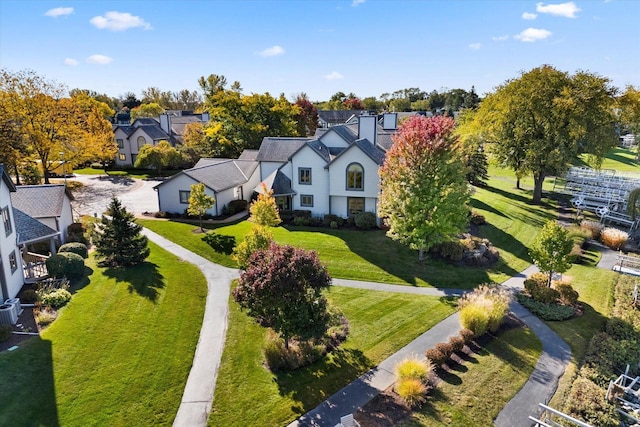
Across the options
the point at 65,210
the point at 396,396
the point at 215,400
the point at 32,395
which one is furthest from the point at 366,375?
the point at 65,210

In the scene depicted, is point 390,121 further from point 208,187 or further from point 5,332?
point 5,332

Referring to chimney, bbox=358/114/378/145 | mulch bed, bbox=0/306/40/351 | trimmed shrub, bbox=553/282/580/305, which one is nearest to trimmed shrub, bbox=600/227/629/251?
trimmed shrub, bbox=553/282/580/305

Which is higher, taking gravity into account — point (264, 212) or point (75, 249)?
point (264, 212)

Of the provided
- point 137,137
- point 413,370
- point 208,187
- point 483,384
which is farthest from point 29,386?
point 137,137

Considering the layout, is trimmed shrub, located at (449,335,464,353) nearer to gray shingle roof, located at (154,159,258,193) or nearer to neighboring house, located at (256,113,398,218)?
neighboring house, located at (256,113,398,218)

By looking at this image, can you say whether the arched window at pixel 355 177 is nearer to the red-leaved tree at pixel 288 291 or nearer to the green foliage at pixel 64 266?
the red-leaved tree at pixel 288 291

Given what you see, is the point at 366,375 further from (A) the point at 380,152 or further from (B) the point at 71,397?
(A) the point at 380,152

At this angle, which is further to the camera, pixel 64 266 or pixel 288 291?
pixel 64 266

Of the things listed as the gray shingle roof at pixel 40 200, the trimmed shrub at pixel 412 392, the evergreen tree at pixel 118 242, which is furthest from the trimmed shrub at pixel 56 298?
the trimmed shrub at pixel 412 392
